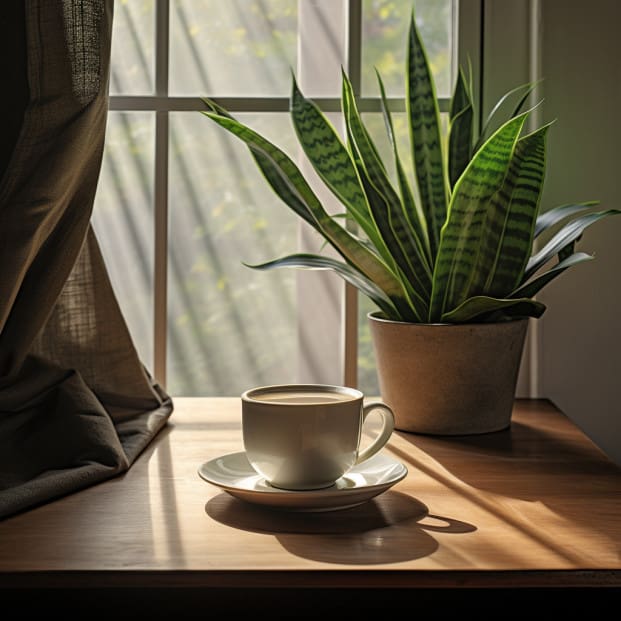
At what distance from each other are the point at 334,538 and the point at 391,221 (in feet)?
1.34

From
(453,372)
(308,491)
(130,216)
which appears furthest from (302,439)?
(130,216)

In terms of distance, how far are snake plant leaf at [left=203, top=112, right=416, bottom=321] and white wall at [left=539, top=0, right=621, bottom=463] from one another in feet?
0.95

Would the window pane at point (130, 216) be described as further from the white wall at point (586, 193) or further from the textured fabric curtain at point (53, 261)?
the white wall at point (586, 193)

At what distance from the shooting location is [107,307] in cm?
92

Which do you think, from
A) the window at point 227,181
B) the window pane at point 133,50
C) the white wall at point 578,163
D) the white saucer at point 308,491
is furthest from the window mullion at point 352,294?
the white saucer at point 308,491

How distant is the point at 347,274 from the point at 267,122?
32cm

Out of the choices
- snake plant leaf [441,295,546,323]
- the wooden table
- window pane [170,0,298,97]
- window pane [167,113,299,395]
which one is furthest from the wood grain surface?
window pane [170,0,298,97]

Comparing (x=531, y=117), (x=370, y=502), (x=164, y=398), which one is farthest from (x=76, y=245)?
(x=531, y=117)

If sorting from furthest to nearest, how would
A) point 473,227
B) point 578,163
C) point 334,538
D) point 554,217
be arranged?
point 578,163 → point 554,217 → point 473,227 → point 334,538

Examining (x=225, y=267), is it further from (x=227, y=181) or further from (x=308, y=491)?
(x=308, y=491)

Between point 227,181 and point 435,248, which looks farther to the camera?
point 227,181

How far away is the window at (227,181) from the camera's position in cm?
114

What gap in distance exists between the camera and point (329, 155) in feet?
3.02

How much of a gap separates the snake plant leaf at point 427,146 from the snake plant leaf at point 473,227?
0.26 ft
